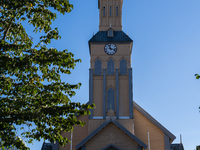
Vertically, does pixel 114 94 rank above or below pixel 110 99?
above

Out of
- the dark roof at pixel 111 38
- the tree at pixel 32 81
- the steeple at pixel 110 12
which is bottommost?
the tree at pixel 32 81

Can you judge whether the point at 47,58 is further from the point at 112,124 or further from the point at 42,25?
the point at 112,124

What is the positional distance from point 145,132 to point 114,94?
18.0 ft

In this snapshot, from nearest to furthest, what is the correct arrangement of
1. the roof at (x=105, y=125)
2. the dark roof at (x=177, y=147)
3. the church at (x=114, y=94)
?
the roof at (x=105, y=125), the church at (x=114, y=94), the dark roof at (x=177, y=147)

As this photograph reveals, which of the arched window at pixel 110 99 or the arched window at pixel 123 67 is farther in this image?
the arched window at pixel 123 67

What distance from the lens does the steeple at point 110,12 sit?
4438 cm

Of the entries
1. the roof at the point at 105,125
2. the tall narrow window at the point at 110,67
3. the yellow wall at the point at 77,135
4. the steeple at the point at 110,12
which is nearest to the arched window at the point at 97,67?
the tall narrow window at the point at 110,67

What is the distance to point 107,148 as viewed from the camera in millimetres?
36625

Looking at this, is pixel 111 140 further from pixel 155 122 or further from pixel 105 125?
pixel 155 122

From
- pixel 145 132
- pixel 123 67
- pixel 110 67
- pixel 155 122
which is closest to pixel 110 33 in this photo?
pixel 110 67

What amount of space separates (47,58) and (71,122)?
10.8 ft

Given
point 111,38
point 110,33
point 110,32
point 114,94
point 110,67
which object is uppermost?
point 110,32

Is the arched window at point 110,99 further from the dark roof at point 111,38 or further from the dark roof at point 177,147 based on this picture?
the dark roof at point 177,147

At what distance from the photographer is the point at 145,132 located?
41125 millimetres
